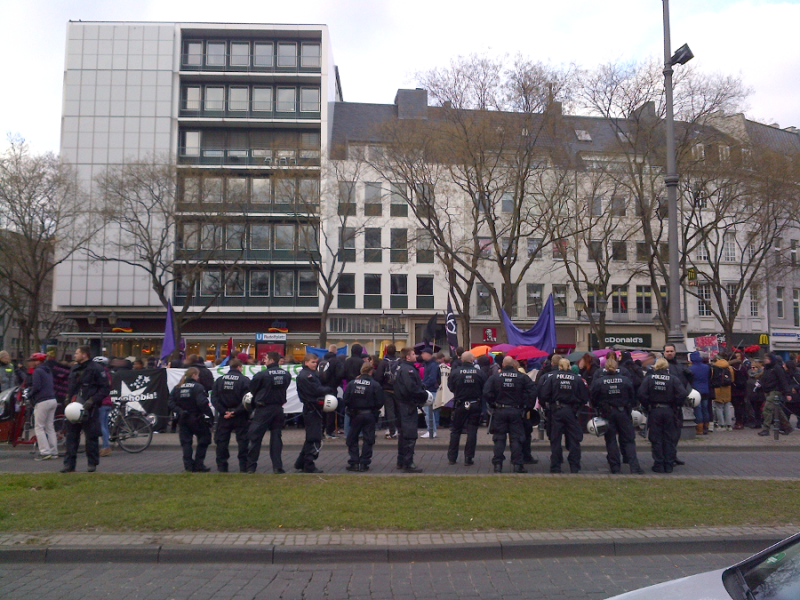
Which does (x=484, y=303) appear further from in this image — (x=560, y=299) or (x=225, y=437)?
(x=225, y=437)

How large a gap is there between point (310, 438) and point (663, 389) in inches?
218

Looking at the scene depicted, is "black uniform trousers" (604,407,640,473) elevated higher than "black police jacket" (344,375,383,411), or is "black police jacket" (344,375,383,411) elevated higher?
"black police jacket" (344,375,383,411)

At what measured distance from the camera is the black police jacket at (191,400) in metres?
10.6

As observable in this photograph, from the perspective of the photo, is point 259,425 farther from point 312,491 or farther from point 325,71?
point 325,71

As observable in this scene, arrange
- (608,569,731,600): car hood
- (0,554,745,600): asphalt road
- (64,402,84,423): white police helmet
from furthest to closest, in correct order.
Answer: (64,402,84,423): white police helmet
(0,554,745,600): asphalt road
(608,569,731,600): car hood

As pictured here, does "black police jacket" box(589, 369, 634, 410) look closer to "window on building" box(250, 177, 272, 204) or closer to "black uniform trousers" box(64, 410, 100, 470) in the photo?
"black uniform trousers" box(64, 410, 100, 470)

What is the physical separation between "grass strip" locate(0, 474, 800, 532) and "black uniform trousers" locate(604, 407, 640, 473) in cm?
87

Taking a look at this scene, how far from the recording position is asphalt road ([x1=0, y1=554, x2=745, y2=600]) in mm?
5422

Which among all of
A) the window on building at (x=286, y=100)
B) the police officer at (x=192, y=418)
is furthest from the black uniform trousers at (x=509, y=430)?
the window on building at (x=286, y=100)

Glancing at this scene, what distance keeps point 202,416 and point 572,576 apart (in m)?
6.63

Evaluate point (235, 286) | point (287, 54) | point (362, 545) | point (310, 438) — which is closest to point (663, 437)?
point (310, 438)

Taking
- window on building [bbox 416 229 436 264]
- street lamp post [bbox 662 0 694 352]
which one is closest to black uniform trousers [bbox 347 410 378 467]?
street lamp post [bbox 662 0 694 352]

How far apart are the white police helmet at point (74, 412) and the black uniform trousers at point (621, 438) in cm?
802

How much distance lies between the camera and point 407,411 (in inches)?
430
